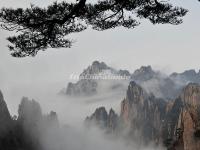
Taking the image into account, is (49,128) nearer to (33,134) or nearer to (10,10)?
(33,134)

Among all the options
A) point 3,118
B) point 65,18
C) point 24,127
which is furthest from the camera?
point 24,127

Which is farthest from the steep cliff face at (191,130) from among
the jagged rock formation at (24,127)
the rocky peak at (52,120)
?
the rocky peak at (52,120)

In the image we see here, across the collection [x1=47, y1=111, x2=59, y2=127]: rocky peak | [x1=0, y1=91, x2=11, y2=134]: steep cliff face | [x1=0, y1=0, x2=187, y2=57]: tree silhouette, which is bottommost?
[x1=47, y1=111, x2=59, y2=127]: rocky peak

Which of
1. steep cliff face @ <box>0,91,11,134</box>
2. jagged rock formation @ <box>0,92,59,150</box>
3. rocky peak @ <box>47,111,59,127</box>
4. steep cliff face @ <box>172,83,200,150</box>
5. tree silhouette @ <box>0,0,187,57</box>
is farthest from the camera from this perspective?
rocky peak @ <box>47,111,59,127</box>

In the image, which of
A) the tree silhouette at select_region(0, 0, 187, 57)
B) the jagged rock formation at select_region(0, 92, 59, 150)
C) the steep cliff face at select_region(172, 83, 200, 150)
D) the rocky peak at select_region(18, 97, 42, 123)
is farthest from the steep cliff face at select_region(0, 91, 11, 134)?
the tree silhouette at select_region(0, 0, 187, 57)

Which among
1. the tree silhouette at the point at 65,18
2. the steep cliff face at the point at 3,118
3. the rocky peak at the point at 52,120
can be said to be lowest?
the rocky peak at the point at 52,120

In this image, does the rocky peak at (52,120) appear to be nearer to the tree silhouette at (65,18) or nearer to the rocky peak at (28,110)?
the rocky peak at (28,110)

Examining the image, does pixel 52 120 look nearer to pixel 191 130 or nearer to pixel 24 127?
pixel 24 127

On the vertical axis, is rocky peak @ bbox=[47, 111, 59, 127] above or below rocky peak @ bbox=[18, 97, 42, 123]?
below

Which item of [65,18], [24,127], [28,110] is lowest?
[24,127]

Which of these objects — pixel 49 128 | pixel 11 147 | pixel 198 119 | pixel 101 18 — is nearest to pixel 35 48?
pixel 101 18

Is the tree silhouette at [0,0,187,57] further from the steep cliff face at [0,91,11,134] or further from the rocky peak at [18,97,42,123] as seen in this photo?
the rocky peak at [18,97,42,123]

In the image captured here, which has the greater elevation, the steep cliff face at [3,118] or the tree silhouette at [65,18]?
the tree silhouette at [65,18]

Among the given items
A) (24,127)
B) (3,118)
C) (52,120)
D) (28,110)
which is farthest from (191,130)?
(52,120)
